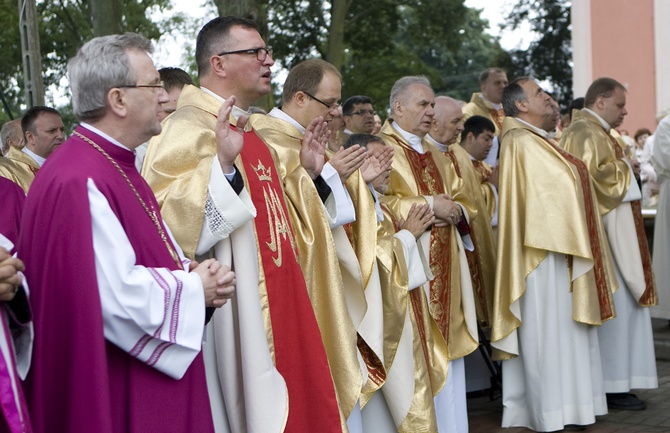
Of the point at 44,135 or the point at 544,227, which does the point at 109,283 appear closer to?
the point at 544,227

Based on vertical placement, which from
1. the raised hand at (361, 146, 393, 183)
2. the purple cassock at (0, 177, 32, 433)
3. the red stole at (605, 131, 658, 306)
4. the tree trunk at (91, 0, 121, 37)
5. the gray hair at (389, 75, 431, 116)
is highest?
the tree trunk at (91, 0, 121, 37)

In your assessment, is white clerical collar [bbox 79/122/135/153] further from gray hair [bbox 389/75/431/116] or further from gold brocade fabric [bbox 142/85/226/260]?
gray hair [bbox 389/75/431/116]

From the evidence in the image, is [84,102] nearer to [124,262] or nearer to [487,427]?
[124,262]

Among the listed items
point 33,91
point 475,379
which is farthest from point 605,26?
point 475,379

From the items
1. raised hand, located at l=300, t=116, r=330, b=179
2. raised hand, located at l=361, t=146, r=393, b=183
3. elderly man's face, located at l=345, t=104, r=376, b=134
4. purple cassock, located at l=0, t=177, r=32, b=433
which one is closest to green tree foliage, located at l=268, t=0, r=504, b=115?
elderly man's face, located at l=345, t=104, r=376, b=134

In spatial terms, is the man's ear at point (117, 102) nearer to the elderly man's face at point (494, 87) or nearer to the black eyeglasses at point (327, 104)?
the black eyeglasses at point (327, 104)

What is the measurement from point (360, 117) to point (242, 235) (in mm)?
4156

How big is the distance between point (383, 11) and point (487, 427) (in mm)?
13427

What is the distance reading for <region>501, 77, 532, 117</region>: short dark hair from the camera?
6.91 m

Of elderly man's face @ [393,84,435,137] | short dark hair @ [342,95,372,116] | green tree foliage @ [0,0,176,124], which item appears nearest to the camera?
elderly man's face @ [393,84,435,137]

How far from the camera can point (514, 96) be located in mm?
6930

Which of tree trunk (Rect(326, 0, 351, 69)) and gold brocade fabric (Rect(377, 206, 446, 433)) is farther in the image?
tree trunk (Rect(326, 0, 351, 69))

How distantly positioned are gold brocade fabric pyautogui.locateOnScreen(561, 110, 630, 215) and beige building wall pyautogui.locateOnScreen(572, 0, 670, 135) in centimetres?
1246

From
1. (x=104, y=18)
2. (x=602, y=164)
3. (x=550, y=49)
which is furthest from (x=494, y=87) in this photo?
(x=550, y=49)
